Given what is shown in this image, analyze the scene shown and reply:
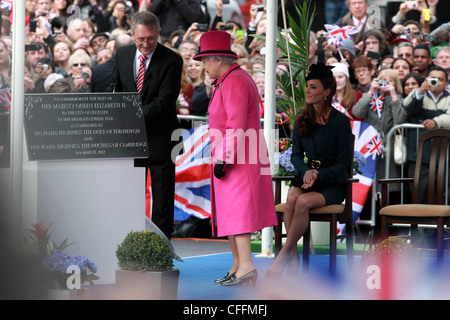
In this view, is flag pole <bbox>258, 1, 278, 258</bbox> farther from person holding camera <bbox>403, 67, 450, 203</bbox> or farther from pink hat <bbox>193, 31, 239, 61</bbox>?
person holding camera <bbox>403, 67, 450, 203</bbox>

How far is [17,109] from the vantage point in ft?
17.9

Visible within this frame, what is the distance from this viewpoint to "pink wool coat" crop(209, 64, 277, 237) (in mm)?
5969

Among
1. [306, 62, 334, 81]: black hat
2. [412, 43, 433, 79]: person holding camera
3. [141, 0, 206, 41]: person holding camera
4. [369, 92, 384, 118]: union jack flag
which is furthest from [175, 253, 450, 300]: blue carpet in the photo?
[141, 0, 206, 41]: person holding camera

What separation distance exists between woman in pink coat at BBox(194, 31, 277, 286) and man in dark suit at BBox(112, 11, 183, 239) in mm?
923

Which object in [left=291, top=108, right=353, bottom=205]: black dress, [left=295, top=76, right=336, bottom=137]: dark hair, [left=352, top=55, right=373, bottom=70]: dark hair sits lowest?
[left=291, top=108, right=353, bottom=205]: black dress

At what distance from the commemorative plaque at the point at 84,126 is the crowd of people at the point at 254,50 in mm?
1214

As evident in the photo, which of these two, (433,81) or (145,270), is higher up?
(433,81)

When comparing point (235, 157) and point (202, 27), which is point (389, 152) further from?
point (235, 157)

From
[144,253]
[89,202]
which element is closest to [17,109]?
[89,202]

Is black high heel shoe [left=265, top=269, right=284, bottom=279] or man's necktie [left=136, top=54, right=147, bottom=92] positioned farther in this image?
man's necktie [left=136, top=54, right=147, bottom=92]

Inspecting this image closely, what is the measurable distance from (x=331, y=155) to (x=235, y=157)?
1137mm

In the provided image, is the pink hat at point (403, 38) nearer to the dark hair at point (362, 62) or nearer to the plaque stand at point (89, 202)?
the dark hair at point (362, 62)

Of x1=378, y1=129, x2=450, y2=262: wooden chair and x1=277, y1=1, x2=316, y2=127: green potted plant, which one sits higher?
x1=277, y1=1, x2=316, y2=127: green potted plant
